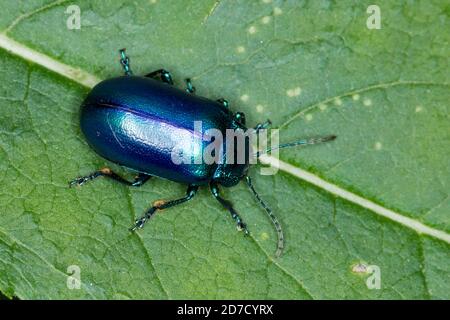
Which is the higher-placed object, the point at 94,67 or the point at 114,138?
the point at 94,67

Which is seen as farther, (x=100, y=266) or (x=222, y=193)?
(x=222, y=193)

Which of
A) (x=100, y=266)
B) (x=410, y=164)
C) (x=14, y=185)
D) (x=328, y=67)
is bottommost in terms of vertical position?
(x=100, y=266)

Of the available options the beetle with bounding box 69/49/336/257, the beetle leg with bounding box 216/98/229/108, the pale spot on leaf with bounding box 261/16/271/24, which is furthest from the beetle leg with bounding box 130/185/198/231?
the pale spot on leaf with bounding box 261/16/271/24

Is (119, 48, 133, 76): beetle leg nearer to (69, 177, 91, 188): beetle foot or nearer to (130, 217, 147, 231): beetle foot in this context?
(69, 177, 91, 188): beetle foot

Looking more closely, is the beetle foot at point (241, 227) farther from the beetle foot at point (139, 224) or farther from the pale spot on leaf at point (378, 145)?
the pale spot on leaf at point (378, 145)

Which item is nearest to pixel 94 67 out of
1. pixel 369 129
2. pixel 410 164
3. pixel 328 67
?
pixel 328 67

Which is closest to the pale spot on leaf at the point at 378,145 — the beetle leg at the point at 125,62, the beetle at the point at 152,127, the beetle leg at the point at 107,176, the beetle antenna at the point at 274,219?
the beetle at the point at 152,127

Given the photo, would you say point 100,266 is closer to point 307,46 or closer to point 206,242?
point 206,242

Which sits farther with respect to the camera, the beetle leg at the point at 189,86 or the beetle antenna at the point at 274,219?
the beetle leg at the point at 189,86
